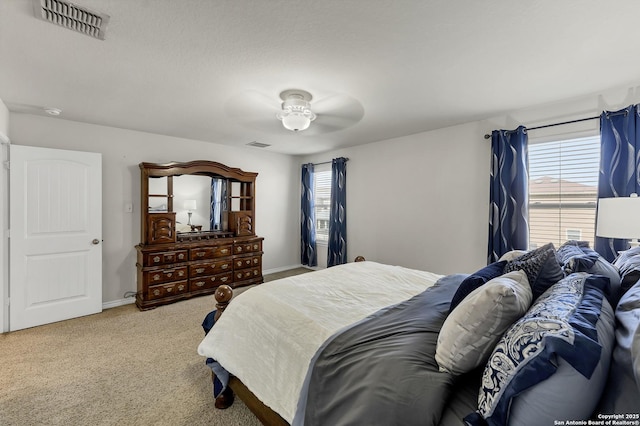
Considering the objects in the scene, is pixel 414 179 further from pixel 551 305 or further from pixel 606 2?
pixel 551 305

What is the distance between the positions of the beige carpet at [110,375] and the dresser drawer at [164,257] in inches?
28.4

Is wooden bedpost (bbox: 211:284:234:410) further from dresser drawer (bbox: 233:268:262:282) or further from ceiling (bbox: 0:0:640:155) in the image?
dresser drawer (bbox: 233:268:262:282)

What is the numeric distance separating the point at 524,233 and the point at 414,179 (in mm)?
1531

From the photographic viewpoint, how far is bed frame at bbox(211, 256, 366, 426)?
155cm

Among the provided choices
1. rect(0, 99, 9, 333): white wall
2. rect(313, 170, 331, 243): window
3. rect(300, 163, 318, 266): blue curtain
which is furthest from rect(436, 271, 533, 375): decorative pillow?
rect(300, 163, 318, 266): blue curtain

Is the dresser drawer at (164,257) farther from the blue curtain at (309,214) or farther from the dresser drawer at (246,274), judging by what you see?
the blue curtain at (309,214)

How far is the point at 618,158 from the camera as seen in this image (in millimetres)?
2479

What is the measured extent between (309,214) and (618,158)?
14.2 feet

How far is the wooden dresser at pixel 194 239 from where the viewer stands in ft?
12.5

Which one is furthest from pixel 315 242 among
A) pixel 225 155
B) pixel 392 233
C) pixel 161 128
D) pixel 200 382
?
pixel 200 382

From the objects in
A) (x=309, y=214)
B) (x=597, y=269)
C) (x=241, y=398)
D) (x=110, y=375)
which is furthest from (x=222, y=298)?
(x=309, y=214)

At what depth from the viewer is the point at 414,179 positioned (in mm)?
4105

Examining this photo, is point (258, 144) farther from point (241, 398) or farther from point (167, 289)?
point (241, 398)

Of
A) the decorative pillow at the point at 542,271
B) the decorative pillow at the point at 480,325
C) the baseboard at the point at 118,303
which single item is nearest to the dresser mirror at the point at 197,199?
the baseboard at the point at 118,303
